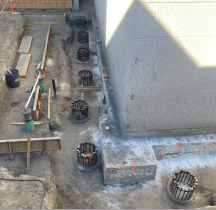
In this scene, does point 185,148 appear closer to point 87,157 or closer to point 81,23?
point 87,157

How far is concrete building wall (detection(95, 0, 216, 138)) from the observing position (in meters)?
7.50

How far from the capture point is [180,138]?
10.1 metres

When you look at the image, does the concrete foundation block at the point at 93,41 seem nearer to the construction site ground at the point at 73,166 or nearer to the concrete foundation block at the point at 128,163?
the construction site ground at the point at 73,166

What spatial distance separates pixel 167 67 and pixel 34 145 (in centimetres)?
616

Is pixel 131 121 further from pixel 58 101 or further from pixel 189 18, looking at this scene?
pixel 58 101

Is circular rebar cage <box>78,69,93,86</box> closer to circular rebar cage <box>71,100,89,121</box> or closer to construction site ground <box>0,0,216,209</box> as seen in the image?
construction site ground <box>0,0,216,209</box>

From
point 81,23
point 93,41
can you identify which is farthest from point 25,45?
point 81,23

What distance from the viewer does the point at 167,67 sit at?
8414 mm

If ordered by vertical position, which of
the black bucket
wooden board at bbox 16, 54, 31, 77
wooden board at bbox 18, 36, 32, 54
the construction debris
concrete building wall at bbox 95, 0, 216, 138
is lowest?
the construction debris

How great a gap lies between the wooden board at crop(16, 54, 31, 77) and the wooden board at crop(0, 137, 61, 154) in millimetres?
5917

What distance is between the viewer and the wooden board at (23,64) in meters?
14.6

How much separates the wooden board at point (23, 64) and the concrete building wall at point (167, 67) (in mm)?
6990

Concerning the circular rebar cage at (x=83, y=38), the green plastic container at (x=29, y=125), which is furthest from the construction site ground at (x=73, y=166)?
the circular rebar cage at (x=83, y=38)

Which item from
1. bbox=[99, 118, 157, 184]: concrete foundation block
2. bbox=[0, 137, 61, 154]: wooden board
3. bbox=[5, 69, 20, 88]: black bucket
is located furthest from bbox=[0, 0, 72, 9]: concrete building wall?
bbox=[99, 118, 157, 184]: concrete foundation block
